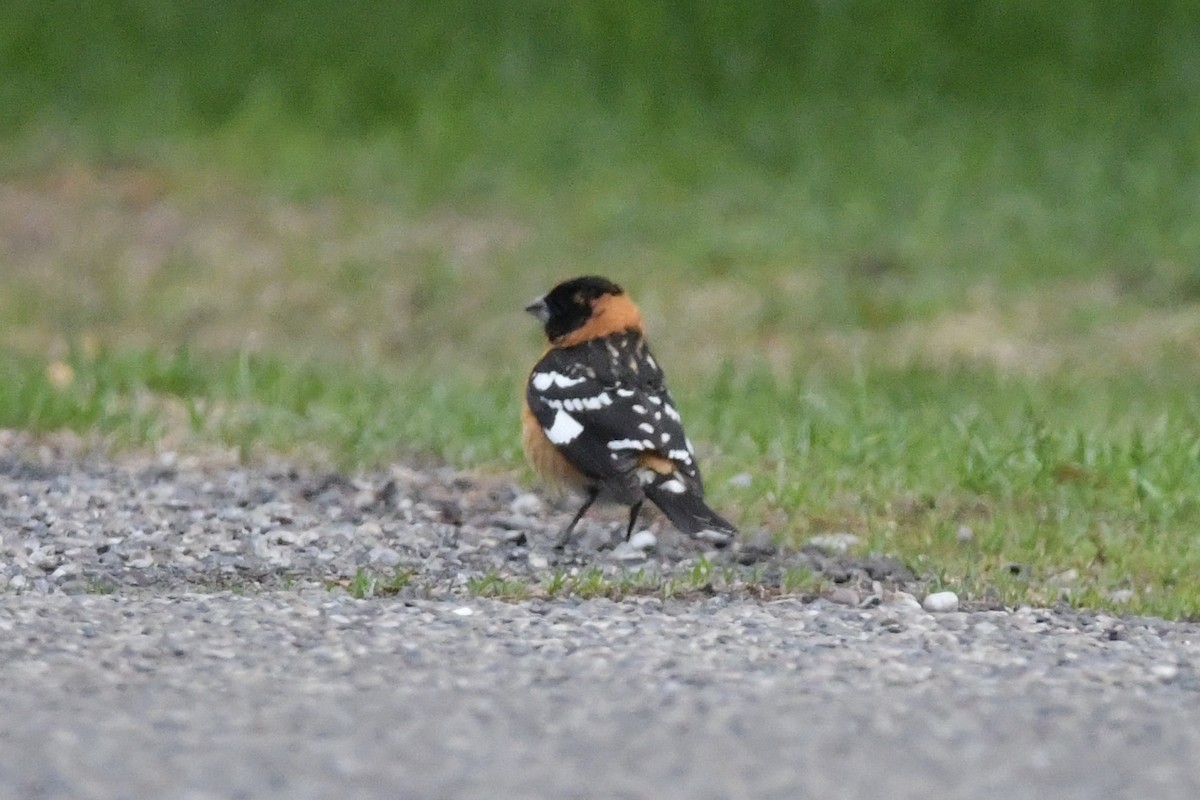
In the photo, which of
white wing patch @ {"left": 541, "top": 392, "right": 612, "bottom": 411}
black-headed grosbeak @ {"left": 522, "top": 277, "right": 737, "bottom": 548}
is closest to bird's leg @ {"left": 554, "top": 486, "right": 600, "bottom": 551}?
black-headed grosbeak @ {"left": 522, "top": 277, "right": 737, "bottom": 548}

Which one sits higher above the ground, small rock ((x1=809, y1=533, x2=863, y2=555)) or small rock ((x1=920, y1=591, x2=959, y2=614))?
small rock ((x1=920, y1=591, x2=959, y2=614))

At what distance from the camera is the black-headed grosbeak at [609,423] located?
26.3 ft

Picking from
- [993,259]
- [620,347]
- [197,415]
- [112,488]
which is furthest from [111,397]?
[993,259]

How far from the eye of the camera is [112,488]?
898cm

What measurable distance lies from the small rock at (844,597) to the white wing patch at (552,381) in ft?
4.85

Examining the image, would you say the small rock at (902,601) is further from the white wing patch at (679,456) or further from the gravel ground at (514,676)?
the white wing patch at (679,456)

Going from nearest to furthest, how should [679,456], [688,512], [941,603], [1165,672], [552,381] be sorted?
[1165,672] < [941,603] < [688,512] < [679,456] < [552,381]

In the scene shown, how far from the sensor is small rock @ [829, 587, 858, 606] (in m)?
7.35

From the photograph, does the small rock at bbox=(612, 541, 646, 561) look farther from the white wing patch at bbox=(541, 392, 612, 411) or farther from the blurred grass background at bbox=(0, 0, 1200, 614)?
the blurred grass background at bbox=(0, 0, 1200, 614)

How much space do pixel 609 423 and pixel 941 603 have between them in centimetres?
148

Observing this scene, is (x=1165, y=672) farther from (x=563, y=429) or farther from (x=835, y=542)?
(x=563, y=429)

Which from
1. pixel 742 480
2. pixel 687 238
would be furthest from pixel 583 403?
pixel 687 238

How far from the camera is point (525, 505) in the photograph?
9055 millimetres

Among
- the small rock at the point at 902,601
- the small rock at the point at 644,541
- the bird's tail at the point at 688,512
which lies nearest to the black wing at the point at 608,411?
the bird's tail at the point at 688,512
